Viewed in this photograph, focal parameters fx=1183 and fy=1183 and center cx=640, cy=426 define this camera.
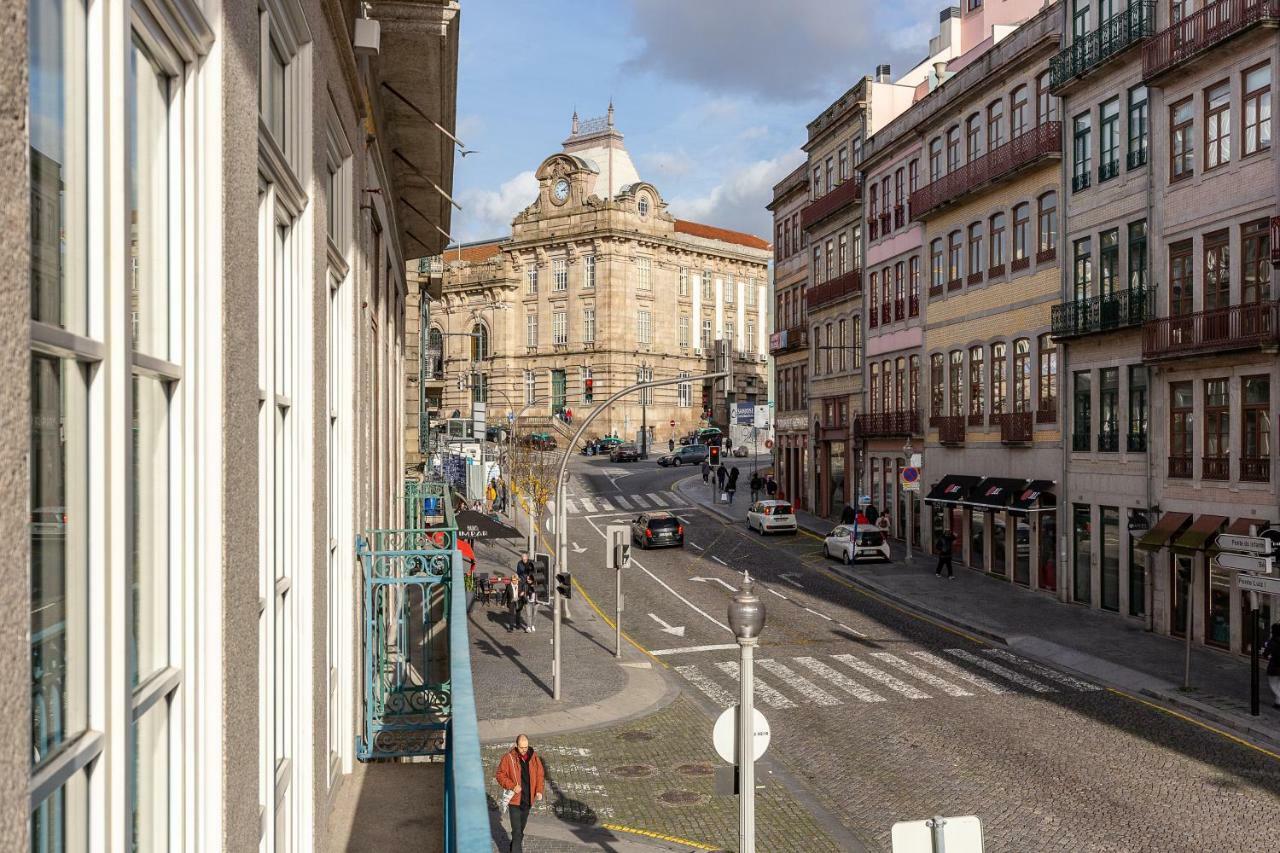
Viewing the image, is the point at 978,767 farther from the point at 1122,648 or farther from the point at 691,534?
the point at 691,534

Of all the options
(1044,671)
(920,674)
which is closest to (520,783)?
(920,674)

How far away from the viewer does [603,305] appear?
106 meters

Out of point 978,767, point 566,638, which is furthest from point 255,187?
point 566,638

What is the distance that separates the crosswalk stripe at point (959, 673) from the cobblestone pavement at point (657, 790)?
5.87 m

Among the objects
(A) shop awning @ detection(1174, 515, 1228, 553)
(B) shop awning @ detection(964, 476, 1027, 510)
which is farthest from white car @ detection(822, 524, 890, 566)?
(A) shop awning @ detection(1174, 515, 1228, 553)

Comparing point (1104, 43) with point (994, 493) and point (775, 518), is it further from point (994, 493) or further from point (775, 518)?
point (775, 518)

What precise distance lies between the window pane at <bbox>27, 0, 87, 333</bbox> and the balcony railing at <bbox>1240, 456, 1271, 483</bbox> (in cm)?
2701

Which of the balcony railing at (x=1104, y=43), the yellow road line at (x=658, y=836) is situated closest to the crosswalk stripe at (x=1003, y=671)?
the yellow road line at (x=658, y=836)

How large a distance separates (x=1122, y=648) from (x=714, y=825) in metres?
15.3

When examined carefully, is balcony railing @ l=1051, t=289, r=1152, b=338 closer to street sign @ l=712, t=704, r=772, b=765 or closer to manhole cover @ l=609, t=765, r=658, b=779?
manhole cover @ l=609, t=765, r=658, b=779

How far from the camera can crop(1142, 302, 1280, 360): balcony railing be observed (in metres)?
25.2

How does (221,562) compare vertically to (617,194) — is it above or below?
below

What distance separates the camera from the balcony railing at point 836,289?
53.0 metres

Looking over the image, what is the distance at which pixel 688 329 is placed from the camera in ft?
367
